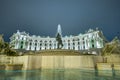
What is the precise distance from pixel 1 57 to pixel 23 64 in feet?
14.6

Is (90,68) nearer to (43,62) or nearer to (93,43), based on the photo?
(43,62)

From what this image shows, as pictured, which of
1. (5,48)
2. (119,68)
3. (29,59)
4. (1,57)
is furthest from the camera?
(5,48)

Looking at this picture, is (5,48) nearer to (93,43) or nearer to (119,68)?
(119,68)

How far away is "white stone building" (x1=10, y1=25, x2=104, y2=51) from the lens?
74312 mm

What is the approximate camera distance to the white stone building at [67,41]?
7431 centimetres

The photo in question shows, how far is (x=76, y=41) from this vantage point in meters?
83.4

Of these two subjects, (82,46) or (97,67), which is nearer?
(97,67)

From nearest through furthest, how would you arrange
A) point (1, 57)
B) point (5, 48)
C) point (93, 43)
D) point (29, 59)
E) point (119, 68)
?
point (119, 68), point (29, 59), point (1, 57), point (5, 48), point (93, 43)

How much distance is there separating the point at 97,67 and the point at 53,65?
16.4 ft

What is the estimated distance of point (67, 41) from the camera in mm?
86125

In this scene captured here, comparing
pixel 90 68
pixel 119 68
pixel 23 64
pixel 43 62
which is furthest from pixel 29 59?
pixel 119 68

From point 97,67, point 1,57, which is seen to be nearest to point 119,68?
point 97,67

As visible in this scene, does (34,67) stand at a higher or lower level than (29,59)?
lower

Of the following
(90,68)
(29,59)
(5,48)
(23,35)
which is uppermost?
(23,35)
